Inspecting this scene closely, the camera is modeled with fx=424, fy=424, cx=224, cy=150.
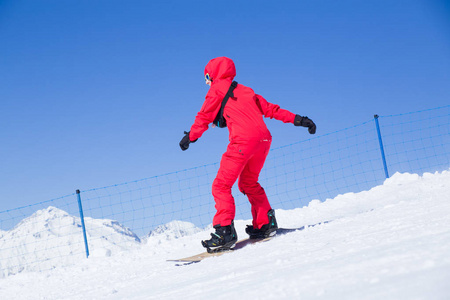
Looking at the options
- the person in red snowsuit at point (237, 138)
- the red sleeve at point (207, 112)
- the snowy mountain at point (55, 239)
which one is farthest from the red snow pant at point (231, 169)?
the snowy mountain at point (55, 239)

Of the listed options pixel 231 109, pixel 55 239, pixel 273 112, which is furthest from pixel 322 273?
pixel 55 239

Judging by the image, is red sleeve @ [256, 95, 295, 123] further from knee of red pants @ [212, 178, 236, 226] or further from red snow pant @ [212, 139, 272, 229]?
knee of red pants @ [212, 178, 236, 226]

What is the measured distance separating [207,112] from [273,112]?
72cm

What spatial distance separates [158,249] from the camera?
573 cm

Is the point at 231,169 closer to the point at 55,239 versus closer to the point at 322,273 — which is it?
the point at 322,273

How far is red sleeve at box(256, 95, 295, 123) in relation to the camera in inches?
168

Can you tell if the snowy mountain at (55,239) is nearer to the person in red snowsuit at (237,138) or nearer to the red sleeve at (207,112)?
the person in red snowsuit at (237,138)

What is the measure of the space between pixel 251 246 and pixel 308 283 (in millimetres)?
2072

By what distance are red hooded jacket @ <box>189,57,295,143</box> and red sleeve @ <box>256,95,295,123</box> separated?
5 centimetres

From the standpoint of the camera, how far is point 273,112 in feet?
14.1

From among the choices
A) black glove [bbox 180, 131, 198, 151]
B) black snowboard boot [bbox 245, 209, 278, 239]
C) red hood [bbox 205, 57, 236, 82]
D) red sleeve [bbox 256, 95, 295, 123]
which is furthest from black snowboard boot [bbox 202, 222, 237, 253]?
red hood [bbox 205, 57, 236, 82]

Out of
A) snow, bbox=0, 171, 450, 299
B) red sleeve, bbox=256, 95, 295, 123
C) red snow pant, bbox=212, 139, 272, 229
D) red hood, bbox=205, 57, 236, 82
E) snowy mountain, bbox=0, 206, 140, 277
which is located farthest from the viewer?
snowy mountain, bbox=0, 206, 140, 277

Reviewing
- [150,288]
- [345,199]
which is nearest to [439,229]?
[150,288]

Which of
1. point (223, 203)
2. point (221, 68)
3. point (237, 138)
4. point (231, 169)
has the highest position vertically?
point (221, 68)
